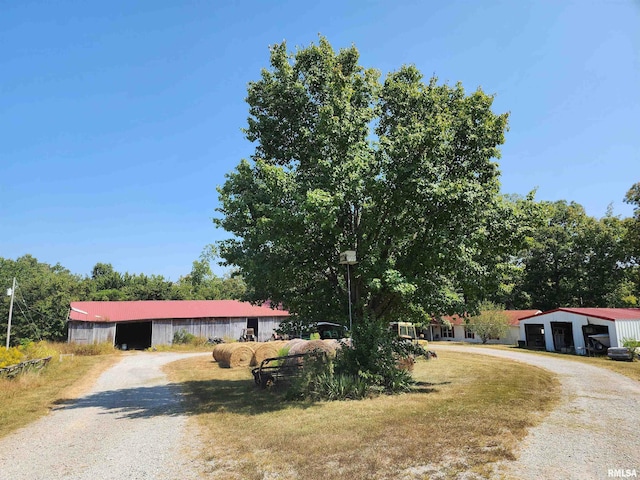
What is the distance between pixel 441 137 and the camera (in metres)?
13.4

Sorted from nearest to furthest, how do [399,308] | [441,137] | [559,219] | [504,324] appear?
[441,137]
[399,308]
[504,324]
[559,219]

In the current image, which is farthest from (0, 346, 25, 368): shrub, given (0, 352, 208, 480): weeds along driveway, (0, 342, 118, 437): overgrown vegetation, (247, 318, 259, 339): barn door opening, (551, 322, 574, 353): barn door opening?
(551, 322, 574, 353): barn door opening

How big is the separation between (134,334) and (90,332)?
790 centimetres

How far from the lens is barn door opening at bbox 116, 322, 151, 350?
4539cm

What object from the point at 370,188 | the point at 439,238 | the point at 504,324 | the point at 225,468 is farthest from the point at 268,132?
the point at 504,324

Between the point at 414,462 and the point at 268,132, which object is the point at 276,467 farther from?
the point at 268,132

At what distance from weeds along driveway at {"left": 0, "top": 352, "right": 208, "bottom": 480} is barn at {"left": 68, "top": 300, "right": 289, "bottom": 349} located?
2448 centimetres

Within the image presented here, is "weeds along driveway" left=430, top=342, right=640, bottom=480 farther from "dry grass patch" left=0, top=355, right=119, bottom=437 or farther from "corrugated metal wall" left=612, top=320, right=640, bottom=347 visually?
"corrugated metal wall" left=612, top=320, right=640, bottom=347

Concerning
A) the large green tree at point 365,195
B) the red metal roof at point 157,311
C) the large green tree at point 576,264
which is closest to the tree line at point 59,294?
the red metal roof at point 157,311

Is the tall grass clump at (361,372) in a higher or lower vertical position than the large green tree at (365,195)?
Answer: lower

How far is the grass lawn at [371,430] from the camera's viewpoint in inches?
287

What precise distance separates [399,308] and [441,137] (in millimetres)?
6794

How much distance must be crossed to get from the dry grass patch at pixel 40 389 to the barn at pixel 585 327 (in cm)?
3362

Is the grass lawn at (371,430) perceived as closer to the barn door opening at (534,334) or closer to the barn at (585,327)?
the barn at (585,327)
